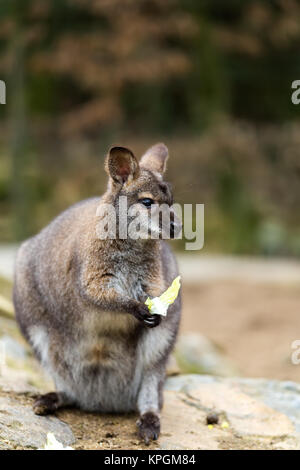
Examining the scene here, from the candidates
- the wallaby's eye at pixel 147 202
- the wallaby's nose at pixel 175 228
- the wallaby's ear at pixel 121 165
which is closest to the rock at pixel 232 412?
the wallaby's nose at pixel 175 228

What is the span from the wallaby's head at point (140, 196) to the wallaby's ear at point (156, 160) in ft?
0.09

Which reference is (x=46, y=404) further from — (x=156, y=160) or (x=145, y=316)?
(x=156, y=160)

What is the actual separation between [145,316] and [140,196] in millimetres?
597

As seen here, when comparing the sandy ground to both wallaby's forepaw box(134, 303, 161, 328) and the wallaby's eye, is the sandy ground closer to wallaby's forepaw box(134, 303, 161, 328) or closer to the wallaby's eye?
wallaby's forepaw box(134, 303, 161, 328)

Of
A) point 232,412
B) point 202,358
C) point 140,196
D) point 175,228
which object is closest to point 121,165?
point 140,196

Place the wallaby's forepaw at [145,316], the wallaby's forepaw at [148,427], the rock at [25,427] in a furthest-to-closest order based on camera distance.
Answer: the wallaby's forepaw at [148,427], the wallaby's forepaw at [145,316], the rock at [25,427]

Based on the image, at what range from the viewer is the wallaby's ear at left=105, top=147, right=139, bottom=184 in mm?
3854

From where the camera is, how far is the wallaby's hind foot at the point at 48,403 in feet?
13.2

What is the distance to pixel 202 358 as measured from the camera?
6523 millimetres

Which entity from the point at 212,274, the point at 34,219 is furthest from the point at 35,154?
the point at 212,274

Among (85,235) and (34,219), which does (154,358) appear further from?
(34,219)

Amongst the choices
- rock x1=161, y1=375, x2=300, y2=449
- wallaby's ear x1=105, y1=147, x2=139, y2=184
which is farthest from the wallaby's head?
rock x1=161, y1=375, x2=300, y2=449

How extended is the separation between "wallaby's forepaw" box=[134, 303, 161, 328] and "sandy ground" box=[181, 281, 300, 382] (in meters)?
3.13

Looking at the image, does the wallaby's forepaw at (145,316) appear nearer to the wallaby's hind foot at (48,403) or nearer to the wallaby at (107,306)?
the wallaby at (107,306)
